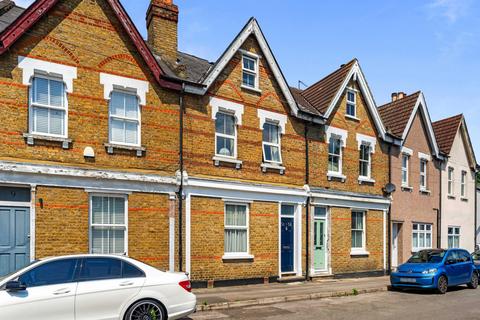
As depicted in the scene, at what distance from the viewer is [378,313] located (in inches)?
455

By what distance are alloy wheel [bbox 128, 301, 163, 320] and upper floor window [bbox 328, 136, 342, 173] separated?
12.3 meters

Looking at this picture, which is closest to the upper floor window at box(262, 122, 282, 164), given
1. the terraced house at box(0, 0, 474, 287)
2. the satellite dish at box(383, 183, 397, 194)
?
the terraced house at box(0, 0, 474, 287)

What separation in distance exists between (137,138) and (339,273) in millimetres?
10358

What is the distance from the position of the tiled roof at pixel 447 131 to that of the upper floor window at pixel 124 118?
19103mm

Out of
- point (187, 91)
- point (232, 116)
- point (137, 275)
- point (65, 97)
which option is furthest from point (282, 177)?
point (137, 275)

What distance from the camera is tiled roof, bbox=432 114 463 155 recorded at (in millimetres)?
26609

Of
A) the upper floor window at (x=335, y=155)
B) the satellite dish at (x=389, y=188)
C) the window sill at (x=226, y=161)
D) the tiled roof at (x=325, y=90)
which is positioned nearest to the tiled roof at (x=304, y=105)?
the tiled roof at (x=325, y=90)

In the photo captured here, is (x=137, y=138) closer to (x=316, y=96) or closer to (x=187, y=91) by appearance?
(x=187, y=91)

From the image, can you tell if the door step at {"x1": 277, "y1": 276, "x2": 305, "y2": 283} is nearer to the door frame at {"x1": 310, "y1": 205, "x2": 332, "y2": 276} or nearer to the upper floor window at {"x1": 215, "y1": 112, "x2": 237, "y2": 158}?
the door frame at {"x1": 310, "y1": 205, "x2": 332, "y2": 276}

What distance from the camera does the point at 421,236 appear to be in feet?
79.6

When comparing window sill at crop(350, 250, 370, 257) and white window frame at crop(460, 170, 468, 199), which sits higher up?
white window frame at crop(460, 170, 468, 199)

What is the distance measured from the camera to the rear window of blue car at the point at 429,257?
16.2m

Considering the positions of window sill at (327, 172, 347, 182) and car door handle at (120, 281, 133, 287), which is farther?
window sill at (327, 172, 347, 182)

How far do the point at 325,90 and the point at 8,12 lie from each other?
504 inches
